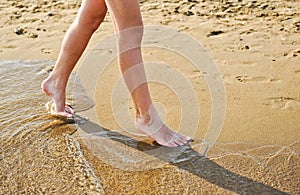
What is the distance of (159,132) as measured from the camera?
2621 mm

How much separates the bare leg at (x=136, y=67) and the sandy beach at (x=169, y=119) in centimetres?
7

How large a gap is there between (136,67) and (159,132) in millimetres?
380

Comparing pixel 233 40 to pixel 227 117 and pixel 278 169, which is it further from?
pixel 278 169

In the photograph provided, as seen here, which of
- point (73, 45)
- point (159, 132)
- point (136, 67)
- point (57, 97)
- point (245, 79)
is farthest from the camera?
point (245, 79)

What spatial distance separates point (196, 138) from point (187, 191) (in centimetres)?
51

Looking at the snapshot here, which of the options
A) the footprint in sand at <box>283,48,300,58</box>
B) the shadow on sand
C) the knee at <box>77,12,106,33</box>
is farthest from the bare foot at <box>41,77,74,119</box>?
the footprint in sand at <box>283,48,300,58</box>

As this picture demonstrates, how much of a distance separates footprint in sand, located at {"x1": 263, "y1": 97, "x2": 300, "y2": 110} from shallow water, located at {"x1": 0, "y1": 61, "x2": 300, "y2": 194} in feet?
1.45

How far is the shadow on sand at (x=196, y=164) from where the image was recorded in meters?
2.20

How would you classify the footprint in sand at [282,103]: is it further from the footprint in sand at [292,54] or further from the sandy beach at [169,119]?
the footprint in sand at [292,54]

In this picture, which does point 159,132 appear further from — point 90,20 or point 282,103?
point 282,103

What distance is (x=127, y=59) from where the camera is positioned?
251 cm

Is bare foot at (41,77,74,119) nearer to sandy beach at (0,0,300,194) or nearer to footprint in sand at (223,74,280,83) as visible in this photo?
sandy beach at (0,0,300,194)

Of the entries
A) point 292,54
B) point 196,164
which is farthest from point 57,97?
point 292,54

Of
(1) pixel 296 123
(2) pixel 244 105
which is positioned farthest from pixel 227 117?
(1) pixel 296 123
